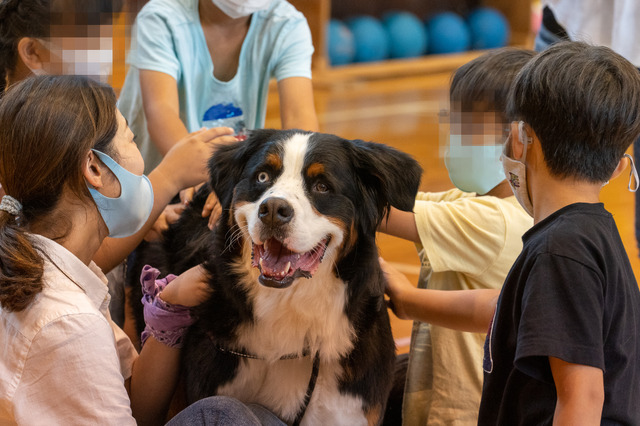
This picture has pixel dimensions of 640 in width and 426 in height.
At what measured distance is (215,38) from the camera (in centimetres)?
266

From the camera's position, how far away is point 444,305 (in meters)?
1.85

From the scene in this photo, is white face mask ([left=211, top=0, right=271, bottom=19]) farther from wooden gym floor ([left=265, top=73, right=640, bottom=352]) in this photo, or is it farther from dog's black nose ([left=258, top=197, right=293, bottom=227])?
wooden gym floor ([left=265, top=73, right=640, bottom=352])

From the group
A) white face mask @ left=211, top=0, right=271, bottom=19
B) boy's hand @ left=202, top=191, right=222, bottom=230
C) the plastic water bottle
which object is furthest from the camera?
the plastic water bottle

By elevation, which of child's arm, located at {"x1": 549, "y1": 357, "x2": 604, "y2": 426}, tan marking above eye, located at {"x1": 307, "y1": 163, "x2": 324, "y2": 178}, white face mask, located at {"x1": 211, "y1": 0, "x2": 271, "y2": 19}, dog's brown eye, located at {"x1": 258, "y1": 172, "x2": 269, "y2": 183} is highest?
white face mask, located at {"x1": 211, "y1": 0, "x2": 271, "y2": 19}

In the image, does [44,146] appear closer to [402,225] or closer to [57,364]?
[57,364]

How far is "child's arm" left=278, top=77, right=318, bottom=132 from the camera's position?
2.55 m

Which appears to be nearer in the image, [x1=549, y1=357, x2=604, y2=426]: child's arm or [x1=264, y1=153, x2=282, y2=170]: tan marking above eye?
[x1=549, y1=357, x2=604, y2=426]: child's arm

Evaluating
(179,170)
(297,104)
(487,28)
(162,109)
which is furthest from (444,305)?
(487,28)

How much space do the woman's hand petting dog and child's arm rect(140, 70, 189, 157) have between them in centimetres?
73

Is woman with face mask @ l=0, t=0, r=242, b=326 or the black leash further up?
woman with face mask @ l=0, t=0, r=242, b=326

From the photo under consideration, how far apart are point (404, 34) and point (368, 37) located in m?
0.43

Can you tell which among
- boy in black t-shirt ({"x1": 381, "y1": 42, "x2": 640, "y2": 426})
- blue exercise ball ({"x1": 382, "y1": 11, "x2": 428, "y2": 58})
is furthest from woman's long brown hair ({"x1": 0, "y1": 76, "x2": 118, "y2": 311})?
blue exercise ball ({"x1": 382, "y1": 11, "x2": 428, "y2": 58})

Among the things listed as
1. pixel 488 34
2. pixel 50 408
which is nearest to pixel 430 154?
pixel 488 34

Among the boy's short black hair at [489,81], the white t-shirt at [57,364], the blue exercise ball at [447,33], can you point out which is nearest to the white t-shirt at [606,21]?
the boy's short black hair at [489,81]
